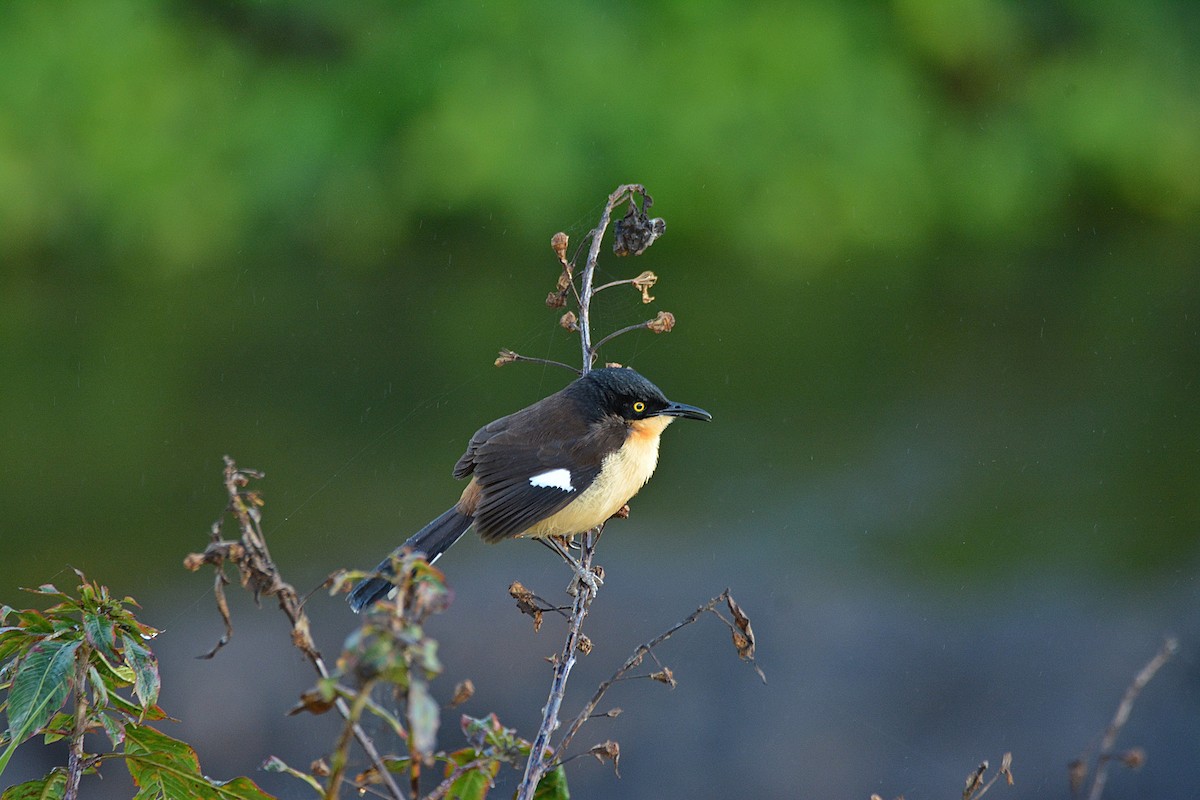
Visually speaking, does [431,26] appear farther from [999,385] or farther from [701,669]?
[701,669]

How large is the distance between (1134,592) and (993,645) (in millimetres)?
631

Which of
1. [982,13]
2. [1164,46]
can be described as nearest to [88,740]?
[982,13]

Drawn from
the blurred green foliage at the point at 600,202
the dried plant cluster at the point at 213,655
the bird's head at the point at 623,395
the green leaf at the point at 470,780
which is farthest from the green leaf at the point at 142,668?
the blurred green foliage at the point at 600,202

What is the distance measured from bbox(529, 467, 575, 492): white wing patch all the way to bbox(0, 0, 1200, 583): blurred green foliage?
12.5 feet

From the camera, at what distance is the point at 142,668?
1176 millimetres

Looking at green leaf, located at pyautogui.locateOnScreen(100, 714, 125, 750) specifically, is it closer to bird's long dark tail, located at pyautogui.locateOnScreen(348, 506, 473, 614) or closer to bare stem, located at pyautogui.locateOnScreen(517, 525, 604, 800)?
bare stem, located at pyautogui.locateOnScreen(517, 525, 604, 800)

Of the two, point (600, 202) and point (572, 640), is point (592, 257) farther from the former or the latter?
point (600, 202)

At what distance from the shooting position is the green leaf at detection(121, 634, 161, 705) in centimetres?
116

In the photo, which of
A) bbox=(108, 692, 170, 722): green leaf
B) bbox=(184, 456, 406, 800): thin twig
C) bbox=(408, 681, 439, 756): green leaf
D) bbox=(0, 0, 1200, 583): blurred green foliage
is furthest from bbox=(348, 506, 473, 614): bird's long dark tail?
bbox=(0, 0, 1200, 583): blurred green foliage

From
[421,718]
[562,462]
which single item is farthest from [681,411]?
[421,718]

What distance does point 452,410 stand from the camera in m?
5.70

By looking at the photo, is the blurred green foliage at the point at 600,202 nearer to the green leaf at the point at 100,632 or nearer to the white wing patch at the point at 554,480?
the white wing patch at the point at 554,480

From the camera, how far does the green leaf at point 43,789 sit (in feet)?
4.01

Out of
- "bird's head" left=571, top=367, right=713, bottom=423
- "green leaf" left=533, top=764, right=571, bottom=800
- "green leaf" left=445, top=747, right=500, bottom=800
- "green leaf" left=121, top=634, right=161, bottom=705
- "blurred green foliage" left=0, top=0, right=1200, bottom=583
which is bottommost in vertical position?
"green leaf" left=533, top=764, right=571, bottom=800
